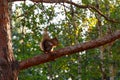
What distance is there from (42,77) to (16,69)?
13176 millimetres

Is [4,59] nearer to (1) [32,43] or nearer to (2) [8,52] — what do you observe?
(2) [8,52]

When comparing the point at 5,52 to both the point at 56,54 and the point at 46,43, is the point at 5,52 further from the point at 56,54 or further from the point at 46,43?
the point at 56,54

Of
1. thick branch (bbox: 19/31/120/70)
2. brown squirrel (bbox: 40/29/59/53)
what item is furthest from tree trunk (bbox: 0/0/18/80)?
brown squirrel (bbox: 40/29/59/53)

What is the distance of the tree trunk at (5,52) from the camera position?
546 centimetres

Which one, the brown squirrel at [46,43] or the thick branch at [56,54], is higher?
the brown squirrel at [46,43]

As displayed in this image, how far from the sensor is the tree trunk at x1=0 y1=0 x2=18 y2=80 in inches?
215

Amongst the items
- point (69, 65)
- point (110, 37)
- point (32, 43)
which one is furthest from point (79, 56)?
point (110, 37)

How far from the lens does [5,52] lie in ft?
18.3

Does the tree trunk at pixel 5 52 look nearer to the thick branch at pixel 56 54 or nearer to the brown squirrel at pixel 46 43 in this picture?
the thick branch at pixel 56 54

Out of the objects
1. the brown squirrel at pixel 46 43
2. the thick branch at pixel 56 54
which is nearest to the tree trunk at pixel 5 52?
the thick branch at pixel 56 54

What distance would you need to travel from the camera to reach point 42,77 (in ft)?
61.2

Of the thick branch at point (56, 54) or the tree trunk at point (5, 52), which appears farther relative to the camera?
the thick branch at point (56, 54)

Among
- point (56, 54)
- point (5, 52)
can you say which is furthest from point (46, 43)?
point (5, 52)

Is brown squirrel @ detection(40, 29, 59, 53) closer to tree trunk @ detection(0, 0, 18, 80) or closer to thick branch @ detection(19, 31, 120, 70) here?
thick branch @ detection(19, 31, 120, 70)
